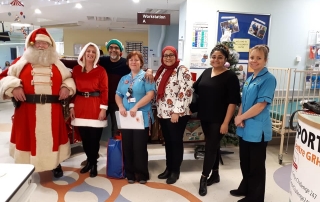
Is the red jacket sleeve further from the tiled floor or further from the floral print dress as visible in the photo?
the tiled floor

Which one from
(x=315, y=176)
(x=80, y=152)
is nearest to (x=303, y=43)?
(x=315, y=176)

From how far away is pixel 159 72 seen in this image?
8.66ft

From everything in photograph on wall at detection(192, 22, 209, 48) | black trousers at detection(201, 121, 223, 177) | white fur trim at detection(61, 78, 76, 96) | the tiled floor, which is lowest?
the tiled floor

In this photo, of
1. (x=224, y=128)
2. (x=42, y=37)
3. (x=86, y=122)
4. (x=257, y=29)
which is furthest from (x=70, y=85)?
(x=257, y=29)

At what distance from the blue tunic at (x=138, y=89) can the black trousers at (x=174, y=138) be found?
0.20 metres

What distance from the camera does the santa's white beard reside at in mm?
2414

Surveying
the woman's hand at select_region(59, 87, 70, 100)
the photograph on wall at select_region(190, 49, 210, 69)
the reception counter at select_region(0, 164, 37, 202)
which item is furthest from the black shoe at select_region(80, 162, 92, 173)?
the photograph on wall at select_region(190, 49, 210, 69)

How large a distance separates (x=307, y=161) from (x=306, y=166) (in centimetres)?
3

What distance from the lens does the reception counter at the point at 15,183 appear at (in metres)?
1.12

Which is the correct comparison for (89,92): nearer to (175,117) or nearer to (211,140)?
(175,117)

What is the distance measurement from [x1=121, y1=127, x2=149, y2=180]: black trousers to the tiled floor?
0.42ft

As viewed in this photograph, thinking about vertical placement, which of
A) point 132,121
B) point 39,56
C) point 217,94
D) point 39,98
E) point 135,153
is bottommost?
point 135,153

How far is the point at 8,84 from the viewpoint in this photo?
2.32 meters

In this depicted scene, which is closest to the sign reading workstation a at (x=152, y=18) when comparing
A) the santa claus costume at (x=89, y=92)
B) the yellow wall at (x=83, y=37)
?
the santa claus costume at (x=89, y=92)
